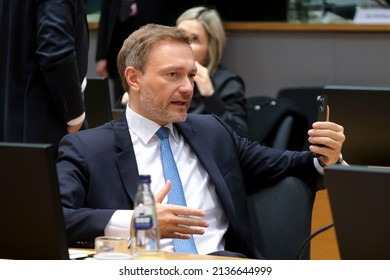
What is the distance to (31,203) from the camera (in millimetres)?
1940

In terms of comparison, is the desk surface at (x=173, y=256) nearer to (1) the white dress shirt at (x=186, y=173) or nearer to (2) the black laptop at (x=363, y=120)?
(1) the white dress shirt at (x=186, y=173)

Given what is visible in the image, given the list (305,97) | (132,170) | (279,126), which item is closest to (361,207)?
(132,170)

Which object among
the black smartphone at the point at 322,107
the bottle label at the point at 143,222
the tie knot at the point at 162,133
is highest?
the black smartphone at the point at 322,107

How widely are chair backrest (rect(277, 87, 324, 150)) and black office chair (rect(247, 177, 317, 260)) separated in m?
2.82

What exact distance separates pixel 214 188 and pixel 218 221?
108 mm

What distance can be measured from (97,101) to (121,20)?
2.09 m

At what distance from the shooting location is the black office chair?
2.78 meters

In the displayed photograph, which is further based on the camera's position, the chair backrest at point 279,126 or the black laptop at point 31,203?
the chair backrest at point 279,126

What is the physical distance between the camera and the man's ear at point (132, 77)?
9.83 feet

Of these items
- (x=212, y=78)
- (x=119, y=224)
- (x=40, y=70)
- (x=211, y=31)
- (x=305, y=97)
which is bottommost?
(x=305, y=97)

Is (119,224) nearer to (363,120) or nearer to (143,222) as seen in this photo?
(143,222)

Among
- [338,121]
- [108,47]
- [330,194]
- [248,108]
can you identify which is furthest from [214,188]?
[108,47]

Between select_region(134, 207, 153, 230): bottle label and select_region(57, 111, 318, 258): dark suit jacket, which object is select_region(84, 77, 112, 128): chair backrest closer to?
select_region(57, 111, 318, 258): dark suit jacket

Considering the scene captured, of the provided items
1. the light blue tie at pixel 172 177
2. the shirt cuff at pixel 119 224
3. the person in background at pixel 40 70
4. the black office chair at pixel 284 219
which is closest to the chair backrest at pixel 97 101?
the person in background at pixel 40 70
